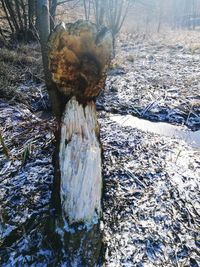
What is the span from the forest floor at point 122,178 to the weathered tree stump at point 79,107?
0.94 ft

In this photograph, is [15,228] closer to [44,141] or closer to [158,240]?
[158,240]

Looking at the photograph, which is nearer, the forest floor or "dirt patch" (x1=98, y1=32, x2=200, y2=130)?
the forest floor

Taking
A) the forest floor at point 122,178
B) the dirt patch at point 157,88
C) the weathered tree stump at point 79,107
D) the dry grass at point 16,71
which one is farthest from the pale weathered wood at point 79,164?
the dry grass at point 16,71

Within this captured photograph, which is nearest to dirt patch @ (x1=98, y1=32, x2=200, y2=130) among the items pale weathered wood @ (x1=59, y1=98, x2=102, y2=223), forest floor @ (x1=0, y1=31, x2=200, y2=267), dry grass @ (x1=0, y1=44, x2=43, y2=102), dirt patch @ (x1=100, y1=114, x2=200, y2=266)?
forest floor @ (x1=0, y1=31, x2=200, y2=267)

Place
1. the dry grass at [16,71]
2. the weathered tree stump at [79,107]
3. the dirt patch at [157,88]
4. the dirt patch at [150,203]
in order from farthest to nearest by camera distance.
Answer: the dry grass at [16,71] → the dirt patch at [157,88] → the dirt patch at [150,203] → the weathered tree stump at [79,107]

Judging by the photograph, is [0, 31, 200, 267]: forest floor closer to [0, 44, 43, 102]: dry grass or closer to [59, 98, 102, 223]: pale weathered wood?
[0, 44, 43, 102]: dry grass

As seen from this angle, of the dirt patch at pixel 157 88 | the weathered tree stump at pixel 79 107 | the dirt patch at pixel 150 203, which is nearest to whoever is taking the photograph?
the weathered tree stump at pixel 79 107

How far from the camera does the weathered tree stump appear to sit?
208cm

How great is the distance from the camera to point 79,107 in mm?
2299

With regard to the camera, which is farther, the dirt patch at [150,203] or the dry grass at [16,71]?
the dry grass at [16,71]

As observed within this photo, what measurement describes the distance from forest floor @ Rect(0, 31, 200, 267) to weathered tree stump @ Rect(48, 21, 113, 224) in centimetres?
29

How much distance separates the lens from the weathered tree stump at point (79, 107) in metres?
2.08

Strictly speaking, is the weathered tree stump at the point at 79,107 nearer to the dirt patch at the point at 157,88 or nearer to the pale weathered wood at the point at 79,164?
the pale weathered wood at the point at 79,164

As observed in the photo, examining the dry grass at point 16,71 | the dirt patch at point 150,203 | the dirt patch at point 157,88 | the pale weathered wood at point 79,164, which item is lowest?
the dirt patch at point 157,88
